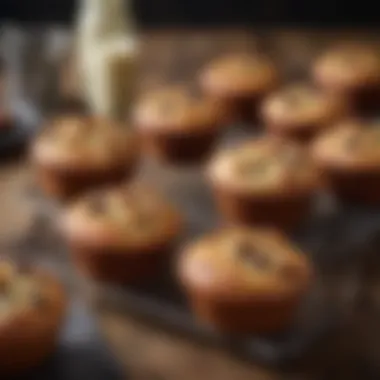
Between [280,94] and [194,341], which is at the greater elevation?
[280,94]

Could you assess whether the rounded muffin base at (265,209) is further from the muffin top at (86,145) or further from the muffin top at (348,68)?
the muffin top at (348,68)

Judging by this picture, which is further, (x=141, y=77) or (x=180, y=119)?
(x=141, y=77)

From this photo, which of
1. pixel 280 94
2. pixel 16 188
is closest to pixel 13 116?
pixel 16 188

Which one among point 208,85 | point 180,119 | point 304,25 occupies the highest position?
point 304,25

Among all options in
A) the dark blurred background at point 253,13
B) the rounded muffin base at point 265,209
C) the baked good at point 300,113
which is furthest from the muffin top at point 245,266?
the dark blurred background at point 253,13

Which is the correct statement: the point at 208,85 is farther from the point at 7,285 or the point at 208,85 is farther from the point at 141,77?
the point at 7,285

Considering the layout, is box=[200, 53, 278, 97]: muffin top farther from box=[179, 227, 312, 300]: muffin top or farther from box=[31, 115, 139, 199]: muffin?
box=[179, 227, 312, 300]: muffin top

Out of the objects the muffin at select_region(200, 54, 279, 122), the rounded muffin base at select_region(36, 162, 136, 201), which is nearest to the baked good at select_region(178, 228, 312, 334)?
the rounded muffin base at select_region(36, 162, 136, 201)

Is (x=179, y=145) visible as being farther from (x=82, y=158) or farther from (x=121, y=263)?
(x=121, y=263)
